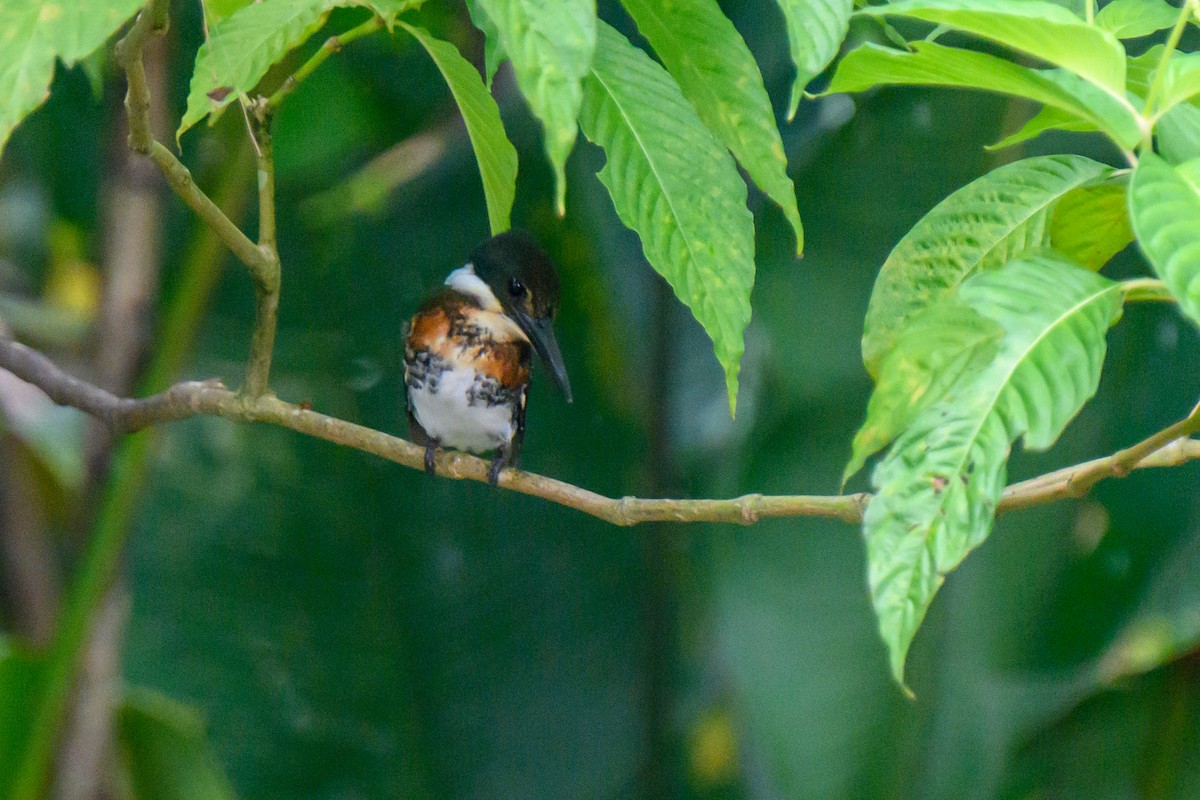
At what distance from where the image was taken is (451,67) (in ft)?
2.64

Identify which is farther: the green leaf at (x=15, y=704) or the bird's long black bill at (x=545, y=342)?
the green leaf at (x=15, y=704)

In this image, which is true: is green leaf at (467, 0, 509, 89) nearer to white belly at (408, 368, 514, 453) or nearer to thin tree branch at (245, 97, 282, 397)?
thin tree branch at (245, 97, 282, 397)

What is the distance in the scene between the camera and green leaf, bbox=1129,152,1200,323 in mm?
507

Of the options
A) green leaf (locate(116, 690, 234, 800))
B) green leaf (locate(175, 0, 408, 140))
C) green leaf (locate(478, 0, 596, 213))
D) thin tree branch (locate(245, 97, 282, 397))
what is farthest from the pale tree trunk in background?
green leaf (locate(478, 0, 596, 213))

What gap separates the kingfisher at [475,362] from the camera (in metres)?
1.61

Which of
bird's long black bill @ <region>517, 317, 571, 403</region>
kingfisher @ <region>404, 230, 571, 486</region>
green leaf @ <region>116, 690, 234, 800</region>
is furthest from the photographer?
green leaf @ <region>116, 690, 234, 800</region>

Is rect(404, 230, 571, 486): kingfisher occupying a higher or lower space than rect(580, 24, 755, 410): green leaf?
lower

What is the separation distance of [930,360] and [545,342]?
0.93m

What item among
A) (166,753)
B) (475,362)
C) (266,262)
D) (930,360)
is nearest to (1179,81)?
(930,360)

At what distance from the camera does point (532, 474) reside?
1033mm

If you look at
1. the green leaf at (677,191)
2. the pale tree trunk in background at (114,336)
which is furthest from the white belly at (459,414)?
the green leaf at (677,191)

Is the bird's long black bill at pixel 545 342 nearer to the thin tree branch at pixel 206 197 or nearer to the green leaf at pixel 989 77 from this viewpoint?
the thin tree branch at pixel 206 197

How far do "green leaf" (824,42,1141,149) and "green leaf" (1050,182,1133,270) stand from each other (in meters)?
0.19

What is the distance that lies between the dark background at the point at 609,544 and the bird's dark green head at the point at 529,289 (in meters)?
0.35
